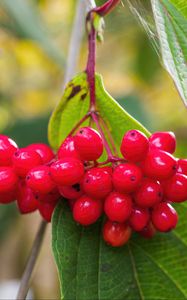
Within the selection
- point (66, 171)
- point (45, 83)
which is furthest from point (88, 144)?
point (45, 83)

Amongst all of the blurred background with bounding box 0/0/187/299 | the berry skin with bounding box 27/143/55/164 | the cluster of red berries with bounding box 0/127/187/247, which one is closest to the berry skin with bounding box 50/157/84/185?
the cluster of red berries with bounding box 0/127/187/247

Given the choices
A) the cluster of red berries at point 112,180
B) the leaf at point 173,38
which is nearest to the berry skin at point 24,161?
the cluster of red berries at point 112,180

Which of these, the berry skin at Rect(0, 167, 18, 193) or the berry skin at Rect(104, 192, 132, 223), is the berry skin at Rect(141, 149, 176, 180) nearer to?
the berry skin at Rect(104, 192, 132, 223)

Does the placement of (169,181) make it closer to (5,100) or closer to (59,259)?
(59,259)

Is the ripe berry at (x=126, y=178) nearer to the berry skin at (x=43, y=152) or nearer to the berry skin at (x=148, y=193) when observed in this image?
the berry skin at (x=148, y=193)

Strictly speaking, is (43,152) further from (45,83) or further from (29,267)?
(45,83)

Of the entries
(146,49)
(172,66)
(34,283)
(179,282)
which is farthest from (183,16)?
(146,49)
